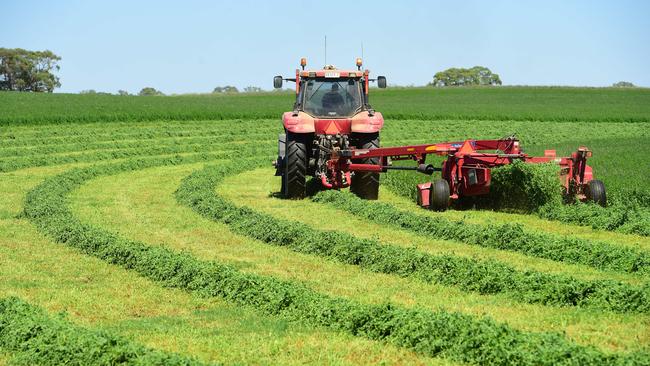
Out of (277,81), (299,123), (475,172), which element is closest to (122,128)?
(277,81)

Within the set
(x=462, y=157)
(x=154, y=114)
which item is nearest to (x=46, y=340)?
(x=462, y=157)

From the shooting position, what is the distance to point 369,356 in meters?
7.75

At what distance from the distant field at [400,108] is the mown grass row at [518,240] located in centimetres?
2320

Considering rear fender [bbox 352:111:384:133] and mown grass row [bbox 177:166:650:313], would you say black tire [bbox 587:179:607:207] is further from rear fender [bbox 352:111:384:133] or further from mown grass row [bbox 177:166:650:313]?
mown grass row [bbox 177:166:650:313]

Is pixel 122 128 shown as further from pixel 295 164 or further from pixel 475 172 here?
pixel 475 172

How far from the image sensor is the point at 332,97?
60.4 feet

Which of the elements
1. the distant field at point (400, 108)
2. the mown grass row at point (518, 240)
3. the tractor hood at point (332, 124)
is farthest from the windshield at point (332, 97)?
the distant field at point (400, 108)

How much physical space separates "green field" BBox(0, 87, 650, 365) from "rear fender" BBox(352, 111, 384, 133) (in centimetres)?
133

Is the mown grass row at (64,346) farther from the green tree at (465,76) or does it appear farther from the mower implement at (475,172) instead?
the green tree at (465,76)

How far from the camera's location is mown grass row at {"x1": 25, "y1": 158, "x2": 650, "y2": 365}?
24.0 ft

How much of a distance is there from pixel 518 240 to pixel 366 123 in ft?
19.3

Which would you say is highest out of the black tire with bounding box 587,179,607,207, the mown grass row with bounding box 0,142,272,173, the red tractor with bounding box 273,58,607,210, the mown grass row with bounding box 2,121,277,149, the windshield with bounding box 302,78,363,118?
the windshield with bounding box 302,78,363,118

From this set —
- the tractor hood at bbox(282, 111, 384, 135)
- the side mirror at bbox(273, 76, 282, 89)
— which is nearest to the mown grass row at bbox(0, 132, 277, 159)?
the side mirror at bbox(273, 76, 282, 89)

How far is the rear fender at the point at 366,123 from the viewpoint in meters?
17.7
